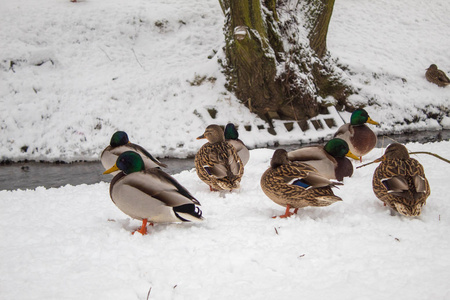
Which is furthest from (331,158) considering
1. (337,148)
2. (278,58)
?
(278,58)

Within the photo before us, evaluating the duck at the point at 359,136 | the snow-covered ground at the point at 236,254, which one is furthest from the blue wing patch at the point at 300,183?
the duck at the point at 359,136

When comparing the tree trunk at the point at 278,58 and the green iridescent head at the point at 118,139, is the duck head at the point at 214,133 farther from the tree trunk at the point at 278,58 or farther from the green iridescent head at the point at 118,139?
the tree trunk at the point at 278,58

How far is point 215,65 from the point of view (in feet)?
31.6

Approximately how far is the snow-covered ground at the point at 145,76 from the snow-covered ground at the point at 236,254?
14.9ft

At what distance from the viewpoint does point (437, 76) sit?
36.7ft

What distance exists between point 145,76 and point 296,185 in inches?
286

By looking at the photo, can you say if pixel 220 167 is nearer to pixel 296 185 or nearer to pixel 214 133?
pixel 214 133

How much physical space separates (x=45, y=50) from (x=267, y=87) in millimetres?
5640

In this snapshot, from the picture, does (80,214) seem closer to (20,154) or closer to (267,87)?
(20,154)

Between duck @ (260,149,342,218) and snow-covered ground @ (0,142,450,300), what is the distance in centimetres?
17

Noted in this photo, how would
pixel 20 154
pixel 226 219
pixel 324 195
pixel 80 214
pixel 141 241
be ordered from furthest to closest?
pixel 20 154, pixel 80 214, pixel 226 219, pixel 324 195, pixel 141 241

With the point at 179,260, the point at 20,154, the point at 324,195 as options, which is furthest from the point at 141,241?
the point at 20,154

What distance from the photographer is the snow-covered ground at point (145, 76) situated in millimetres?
8391

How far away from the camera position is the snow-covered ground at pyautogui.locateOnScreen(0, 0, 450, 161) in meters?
8.39
